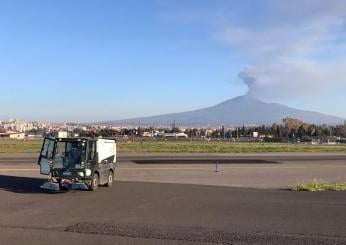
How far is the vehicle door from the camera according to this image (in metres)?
19.3

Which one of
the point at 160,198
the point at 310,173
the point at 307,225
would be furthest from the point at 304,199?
the point at 310,173

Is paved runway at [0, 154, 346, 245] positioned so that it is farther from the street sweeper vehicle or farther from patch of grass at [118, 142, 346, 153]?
patch of grass at [118, 142, 346, 153]

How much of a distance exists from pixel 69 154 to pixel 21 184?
10.7ft

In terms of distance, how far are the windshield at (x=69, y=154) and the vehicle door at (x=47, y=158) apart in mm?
180

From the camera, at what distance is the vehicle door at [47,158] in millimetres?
19297

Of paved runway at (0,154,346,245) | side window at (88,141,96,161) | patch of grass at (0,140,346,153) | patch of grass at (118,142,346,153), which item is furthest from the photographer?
patch of grass at (118,142,346,153)

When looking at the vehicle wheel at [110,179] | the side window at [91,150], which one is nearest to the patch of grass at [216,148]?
the vehicle wheel at [110,179]

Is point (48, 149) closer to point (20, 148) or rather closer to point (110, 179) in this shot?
point (110, 179)

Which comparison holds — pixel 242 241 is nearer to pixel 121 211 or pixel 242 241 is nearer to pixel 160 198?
pixel 121 211

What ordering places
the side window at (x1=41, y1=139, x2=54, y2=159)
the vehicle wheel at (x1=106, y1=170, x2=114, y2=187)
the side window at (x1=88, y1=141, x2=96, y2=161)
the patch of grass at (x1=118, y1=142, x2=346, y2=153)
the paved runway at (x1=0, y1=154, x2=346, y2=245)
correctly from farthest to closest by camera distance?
the patch of grass at (x1=118, y1=142, x2=346, y2=153), the vehicle wheel at (x1=106, y1=170, x2=114, y2=187), the side window at (x1=41, y1=139, x2=54, y2=159), the side window at (x1=88, y1=141, x2=96, y2=161), the paved runway at (x1=0, y1=154, x2=346, y2=245)

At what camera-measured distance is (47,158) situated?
1948 cm

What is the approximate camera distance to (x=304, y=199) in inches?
659

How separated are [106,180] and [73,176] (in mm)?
1959

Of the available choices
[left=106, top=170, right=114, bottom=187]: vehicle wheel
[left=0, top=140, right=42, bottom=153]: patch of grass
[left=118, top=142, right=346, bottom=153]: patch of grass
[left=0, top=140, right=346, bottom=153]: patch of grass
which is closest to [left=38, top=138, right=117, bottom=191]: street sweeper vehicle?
[left=106, top=170, right=114, bottom=187]: vehicle wheel
